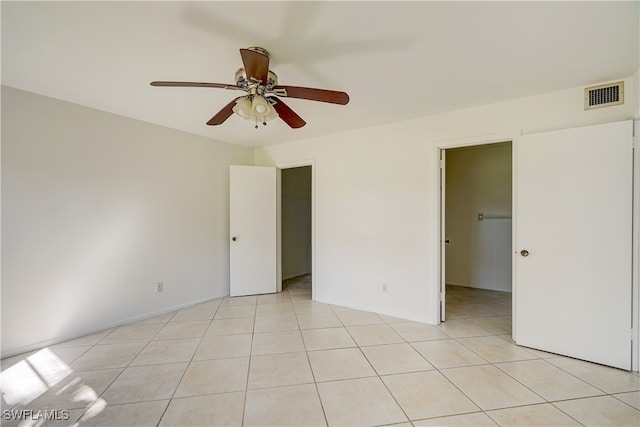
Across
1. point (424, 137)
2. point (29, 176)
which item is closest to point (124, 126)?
point (29, 176)

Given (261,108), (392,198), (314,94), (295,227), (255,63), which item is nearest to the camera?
(255,63)

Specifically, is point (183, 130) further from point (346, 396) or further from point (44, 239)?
point (346, 396)

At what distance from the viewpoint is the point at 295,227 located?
5.45 m

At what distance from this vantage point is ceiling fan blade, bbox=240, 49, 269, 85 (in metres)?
1.36

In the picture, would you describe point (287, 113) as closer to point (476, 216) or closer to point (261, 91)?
point (261, 91)

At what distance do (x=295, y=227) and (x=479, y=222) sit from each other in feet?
11.0

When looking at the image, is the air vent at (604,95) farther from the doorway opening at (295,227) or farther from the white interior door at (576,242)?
the doorway opening at (295,227)

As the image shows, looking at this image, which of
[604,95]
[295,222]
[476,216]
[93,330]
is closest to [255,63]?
[604,95]

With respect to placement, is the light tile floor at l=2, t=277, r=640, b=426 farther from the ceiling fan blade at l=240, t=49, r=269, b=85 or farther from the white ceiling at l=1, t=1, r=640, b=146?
the white ceiling at l=1, t=1, r=640, b=146

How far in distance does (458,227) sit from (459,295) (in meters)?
1.19

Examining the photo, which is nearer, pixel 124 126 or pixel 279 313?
pixel 124 126

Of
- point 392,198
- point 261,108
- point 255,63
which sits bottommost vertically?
point 392,198

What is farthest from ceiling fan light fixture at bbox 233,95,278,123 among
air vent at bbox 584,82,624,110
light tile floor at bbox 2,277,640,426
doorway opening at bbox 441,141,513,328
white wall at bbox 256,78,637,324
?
doorway opening at bbox 441,141,513,328

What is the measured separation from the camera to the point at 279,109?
6.47ft
